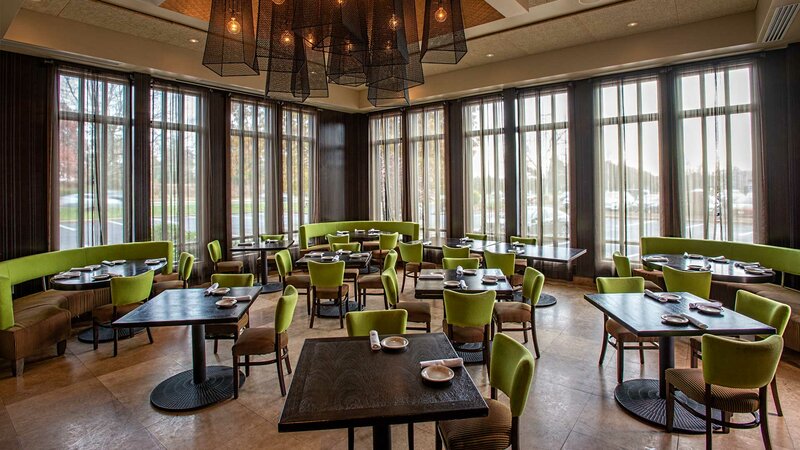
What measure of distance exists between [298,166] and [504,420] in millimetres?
7982

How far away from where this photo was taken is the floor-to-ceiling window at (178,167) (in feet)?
23.1

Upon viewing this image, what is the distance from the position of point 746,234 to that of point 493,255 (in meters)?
4.04

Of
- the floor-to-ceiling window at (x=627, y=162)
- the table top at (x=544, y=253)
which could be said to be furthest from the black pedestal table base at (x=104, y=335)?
the floor-to-ceiling window at (x=627, y=162)

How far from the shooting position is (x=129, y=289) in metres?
4.44

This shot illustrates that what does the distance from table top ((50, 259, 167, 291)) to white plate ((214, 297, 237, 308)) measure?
2029 millimetres

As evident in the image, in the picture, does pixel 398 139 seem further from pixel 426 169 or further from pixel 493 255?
pixel 493 255

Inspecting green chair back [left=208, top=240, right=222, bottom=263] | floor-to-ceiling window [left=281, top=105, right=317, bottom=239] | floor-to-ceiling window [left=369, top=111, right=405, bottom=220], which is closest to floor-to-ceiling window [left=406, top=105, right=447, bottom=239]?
floor-to-ceiling window [left=369, top=111, right=405, bottom=220]

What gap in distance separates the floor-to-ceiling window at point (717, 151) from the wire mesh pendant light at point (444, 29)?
5448 millimetres

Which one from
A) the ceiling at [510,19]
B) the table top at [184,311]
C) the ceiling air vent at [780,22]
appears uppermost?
the ceiling at [510,19]

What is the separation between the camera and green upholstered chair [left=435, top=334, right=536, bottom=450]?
81.0 inches

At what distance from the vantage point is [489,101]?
27.9 ft

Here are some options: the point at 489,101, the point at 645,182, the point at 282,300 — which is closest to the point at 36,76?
the point at 282,300

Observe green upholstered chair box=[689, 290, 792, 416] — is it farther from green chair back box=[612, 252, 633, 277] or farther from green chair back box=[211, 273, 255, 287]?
green chair back box=[211, 273, 255, 287]

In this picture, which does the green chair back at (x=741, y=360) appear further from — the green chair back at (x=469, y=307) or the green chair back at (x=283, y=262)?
the green chair back at (x=283, y=262)
